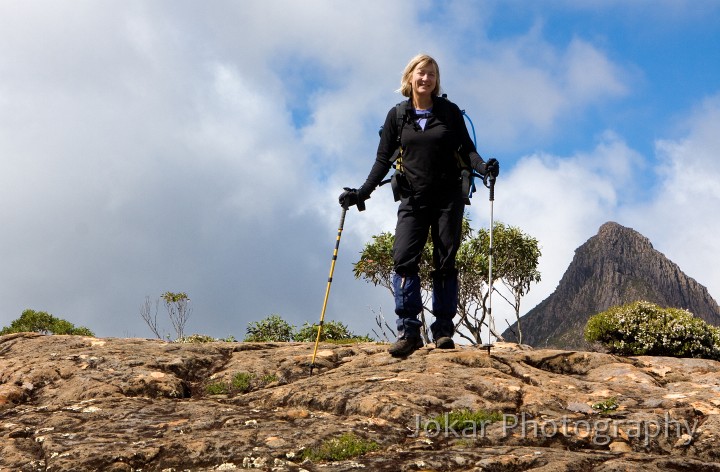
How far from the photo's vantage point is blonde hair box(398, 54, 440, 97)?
971 cm

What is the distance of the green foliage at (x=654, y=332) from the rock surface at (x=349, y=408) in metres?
13.5

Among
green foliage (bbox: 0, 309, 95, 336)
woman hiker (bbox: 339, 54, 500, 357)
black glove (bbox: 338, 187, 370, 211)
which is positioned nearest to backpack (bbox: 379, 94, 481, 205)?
woman hiker (bbox: 339, 54, 500, 357)

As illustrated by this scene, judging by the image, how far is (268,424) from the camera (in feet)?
22.5

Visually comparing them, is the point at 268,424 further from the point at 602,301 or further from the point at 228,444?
the point at 602,301

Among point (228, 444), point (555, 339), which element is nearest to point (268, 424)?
point (228, 444)

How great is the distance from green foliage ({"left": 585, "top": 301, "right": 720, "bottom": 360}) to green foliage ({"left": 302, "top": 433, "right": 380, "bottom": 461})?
770 inches

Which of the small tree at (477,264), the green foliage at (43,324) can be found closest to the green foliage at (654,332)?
the small tree at (477,264)

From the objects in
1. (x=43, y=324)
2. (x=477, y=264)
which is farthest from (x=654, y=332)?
(x=43, y=324)

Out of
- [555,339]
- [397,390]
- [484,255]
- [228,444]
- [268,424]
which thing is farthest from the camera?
[555,339]

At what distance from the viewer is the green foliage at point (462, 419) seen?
22.1ft

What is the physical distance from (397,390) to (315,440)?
1600mm

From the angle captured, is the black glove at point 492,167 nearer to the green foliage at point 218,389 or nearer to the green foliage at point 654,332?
the green foliage at point 218,389

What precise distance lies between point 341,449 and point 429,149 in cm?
495

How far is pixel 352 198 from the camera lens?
10.1 m
